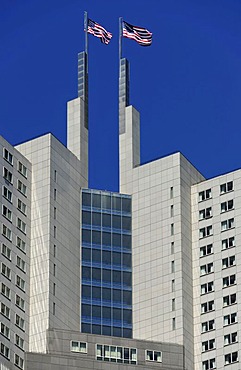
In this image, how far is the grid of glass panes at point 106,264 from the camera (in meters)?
190

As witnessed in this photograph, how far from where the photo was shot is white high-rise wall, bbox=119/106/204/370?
188500 millimetres

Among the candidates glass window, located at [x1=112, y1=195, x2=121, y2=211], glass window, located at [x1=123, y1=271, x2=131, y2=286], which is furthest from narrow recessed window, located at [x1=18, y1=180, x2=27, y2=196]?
glass window, located at [x1=123, y1=271, x2=131, y2=286]

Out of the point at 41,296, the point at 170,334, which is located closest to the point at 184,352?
the point at 170,334

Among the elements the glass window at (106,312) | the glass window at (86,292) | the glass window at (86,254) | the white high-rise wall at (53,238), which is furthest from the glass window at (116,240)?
the glass window at (106,312)

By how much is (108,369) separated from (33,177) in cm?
2906

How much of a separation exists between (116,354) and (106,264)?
15.2 m

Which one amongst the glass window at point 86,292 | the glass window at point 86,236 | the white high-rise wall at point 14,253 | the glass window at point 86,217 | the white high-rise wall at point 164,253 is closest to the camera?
the white high-rise wall at point 14,253

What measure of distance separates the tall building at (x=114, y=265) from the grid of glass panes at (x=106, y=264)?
0.48 feet

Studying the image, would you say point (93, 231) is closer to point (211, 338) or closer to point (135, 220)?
point (135, 220)

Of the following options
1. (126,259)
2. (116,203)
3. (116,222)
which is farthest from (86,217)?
(126,259)

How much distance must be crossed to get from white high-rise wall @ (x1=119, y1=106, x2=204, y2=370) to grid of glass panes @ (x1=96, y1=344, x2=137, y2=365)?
5.98 m

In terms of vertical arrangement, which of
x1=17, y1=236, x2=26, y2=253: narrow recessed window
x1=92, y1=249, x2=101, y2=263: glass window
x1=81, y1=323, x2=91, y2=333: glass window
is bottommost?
x1=81, y1=323, x2=91, y2=333: glass window

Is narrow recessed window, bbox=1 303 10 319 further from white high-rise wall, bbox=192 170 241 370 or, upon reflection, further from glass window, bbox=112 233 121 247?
white high-rise wall, bbox=192 170 241 370

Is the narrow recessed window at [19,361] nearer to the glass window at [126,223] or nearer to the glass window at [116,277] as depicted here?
the glass window at [116,277]
